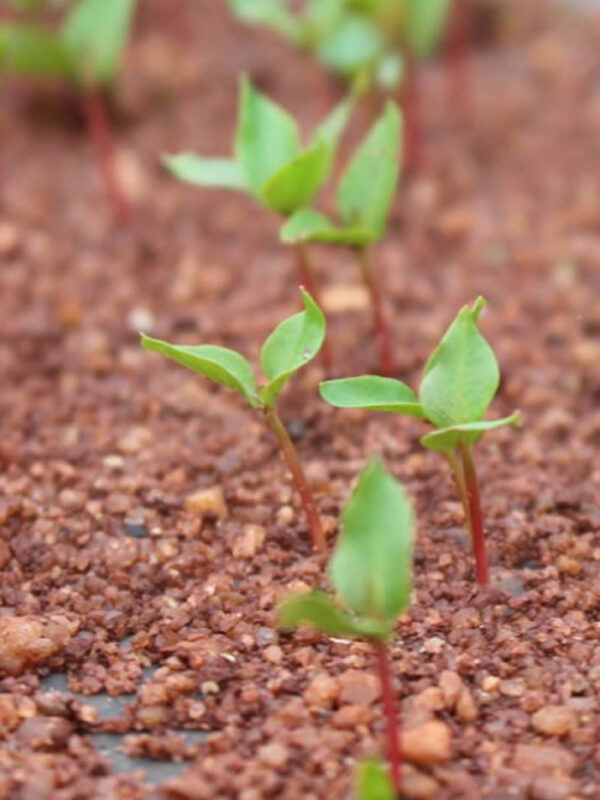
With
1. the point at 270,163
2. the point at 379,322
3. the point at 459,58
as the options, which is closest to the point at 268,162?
the point at 270,163

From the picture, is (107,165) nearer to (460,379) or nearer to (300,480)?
(300,480)

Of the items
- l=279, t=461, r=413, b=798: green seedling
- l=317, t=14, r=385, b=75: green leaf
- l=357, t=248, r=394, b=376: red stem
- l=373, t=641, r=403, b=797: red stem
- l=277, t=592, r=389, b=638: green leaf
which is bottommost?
l=373, t=641, r=403, b=797: red stem

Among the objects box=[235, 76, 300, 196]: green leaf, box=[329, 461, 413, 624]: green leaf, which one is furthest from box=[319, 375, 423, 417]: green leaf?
box=[235, 76, 300, 196]: green leaf

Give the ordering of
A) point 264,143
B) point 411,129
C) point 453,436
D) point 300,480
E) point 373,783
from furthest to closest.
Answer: point 411,129 < point 264,143 < point 300,480 < point 453,436 < point 373,783

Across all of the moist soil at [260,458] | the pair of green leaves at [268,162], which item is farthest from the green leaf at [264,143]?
the moist soil at [260,458]

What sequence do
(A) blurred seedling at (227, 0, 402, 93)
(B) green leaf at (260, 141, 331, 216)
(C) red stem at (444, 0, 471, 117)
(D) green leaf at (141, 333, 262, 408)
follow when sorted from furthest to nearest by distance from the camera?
(C) red stem at (444, 0, 471, 117) < (A) blurred seedling at (227, 0, 402, 93) < (B) green leaf at (260, 141, 331, 216) < (D) green leaf at (141, 333, 262, 408)

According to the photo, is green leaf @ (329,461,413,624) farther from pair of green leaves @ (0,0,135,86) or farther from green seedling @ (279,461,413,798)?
pair of green leaves @ (0,0,135,86)

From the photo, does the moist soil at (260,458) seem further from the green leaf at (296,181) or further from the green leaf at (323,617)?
the green leaf at (296,181)

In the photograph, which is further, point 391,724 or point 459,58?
point 459,58

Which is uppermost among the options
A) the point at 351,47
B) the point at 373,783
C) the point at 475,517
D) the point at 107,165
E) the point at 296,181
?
the point at 351,47
